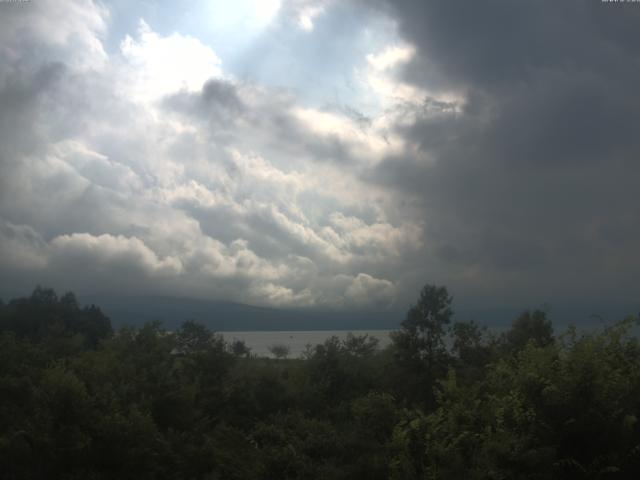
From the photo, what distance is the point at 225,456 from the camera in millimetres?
23797

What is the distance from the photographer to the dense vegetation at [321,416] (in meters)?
14.6

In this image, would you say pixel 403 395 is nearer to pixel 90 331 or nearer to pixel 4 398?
pixel 4 398

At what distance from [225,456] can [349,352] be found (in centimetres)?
2727

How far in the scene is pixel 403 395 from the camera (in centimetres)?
4362

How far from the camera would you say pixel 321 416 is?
35844 mm

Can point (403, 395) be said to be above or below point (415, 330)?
below

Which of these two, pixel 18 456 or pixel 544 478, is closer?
pixel 544 478

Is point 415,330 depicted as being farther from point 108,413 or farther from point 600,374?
point 600,374

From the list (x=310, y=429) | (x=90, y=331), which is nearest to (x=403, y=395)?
(x=310, y=429)

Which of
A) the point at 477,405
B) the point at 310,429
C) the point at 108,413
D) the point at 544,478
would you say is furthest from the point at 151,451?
the point at 544,478

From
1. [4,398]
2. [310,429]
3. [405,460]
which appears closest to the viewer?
[405,460]

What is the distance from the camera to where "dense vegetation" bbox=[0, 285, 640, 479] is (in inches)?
576

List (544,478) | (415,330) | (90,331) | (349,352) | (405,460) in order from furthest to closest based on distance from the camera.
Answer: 1. (90,331)
2. (349,352)
3. (415,330)
4. (405,460)
5. (544,478)

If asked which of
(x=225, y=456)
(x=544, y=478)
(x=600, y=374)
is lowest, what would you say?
(x=225, y=456)
